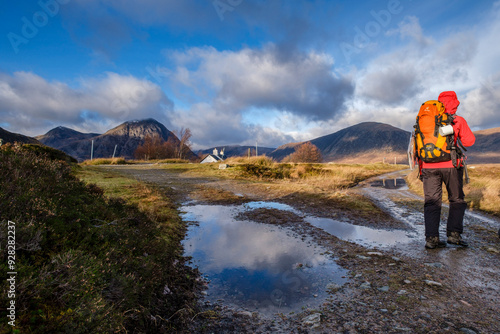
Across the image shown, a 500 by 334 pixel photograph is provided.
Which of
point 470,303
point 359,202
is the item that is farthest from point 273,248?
point 359,202

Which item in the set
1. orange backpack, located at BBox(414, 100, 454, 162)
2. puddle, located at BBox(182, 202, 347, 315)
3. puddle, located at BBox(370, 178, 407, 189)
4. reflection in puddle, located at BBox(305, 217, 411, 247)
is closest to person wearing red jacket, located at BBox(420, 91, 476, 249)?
orange backpack, located at BBox(414, 100, 454, 162)

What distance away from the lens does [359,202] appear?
8.07 metres

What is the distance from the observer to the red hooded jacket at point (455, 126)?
4500 mm

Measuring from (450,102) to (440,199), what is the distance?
193cm

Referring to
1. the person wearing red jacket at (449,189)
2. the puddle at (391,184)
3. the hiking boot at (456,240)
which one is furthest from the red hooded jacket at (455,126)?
the puddle at (391,184)

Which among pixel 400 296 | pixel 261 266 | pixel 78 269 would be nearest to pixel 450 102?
Result: pixel 400 296

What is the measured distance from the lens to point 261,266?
354cm

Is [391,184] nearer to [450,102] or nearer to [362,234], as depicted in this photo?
[450,102]

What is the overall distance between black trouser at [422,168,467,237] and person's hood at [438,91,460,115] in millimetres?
1175

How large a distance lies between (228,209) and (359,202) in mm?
4430

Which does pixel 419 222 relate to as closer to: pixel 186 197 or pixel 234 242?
pixel 234 242

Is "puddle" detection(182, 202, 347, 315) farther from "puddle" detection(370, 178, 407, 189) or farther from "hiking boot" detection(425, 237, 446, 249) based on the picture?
"puddle" detection(370, 178, 407, 189)

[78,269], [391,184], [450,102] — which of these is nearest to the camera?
[78,269]

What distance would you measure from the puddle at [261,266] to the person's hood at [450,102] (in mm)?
3783
